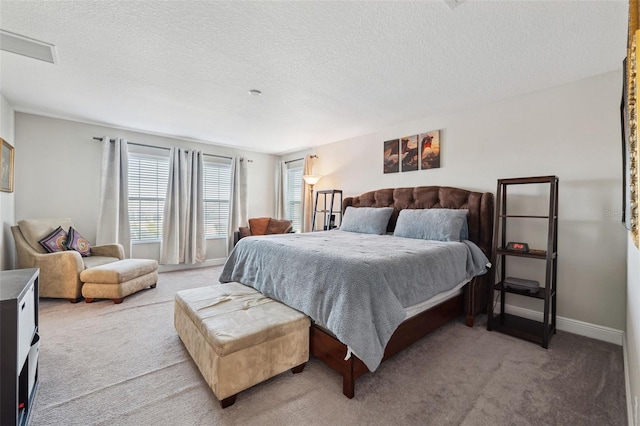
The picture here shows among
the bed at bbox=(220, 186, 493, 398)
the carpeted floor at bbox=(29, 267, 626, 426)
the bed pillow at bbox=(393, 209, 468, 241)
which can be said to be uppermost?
the bed pillow at bbox=(393, 209, 468, 241)

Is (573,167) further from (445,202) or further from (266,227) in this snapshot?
(266,227)

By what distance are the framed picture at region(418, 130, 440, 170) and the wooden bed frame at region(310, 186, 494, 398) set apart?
34cm

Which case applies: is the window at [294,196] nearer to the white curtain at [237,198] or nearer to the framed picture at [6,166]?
the white curtain at [237,198]

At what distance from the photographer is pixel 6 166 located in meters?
3.12

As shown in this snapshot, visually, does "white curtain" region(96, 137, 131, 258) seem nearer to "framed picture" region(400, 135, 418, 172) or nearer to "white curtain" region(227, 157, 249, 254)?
"white curtain" region(227, 157, 249, 254)

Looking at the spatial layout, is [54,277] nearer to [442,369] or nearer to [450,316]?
[442,369]

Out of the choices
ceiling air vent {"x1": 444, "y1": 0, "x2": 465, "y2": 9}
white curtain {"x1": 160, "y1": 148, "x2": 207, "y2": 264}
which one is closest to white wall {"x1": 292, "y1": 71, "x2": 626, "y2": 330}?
ceiling air vent {"x1": 444, "y1": 0, "x2": 465, "y2": 9}

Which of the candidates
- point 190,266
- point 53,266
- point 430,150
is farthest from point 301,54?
point 190,266

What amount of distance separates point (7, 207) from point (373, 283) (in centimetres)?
449

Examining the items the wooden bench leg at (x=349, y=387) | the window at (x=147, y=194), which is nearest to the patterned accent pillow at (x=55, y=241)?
the window at (x=147, y=194)

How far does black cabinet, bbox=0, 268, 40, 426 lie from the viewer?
1098 mm

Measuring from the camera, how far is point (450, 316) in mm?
2648

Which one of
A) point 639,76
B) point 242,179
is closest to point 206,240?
point 242,179

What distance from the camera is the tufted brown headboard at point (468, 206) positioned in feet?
9.23
